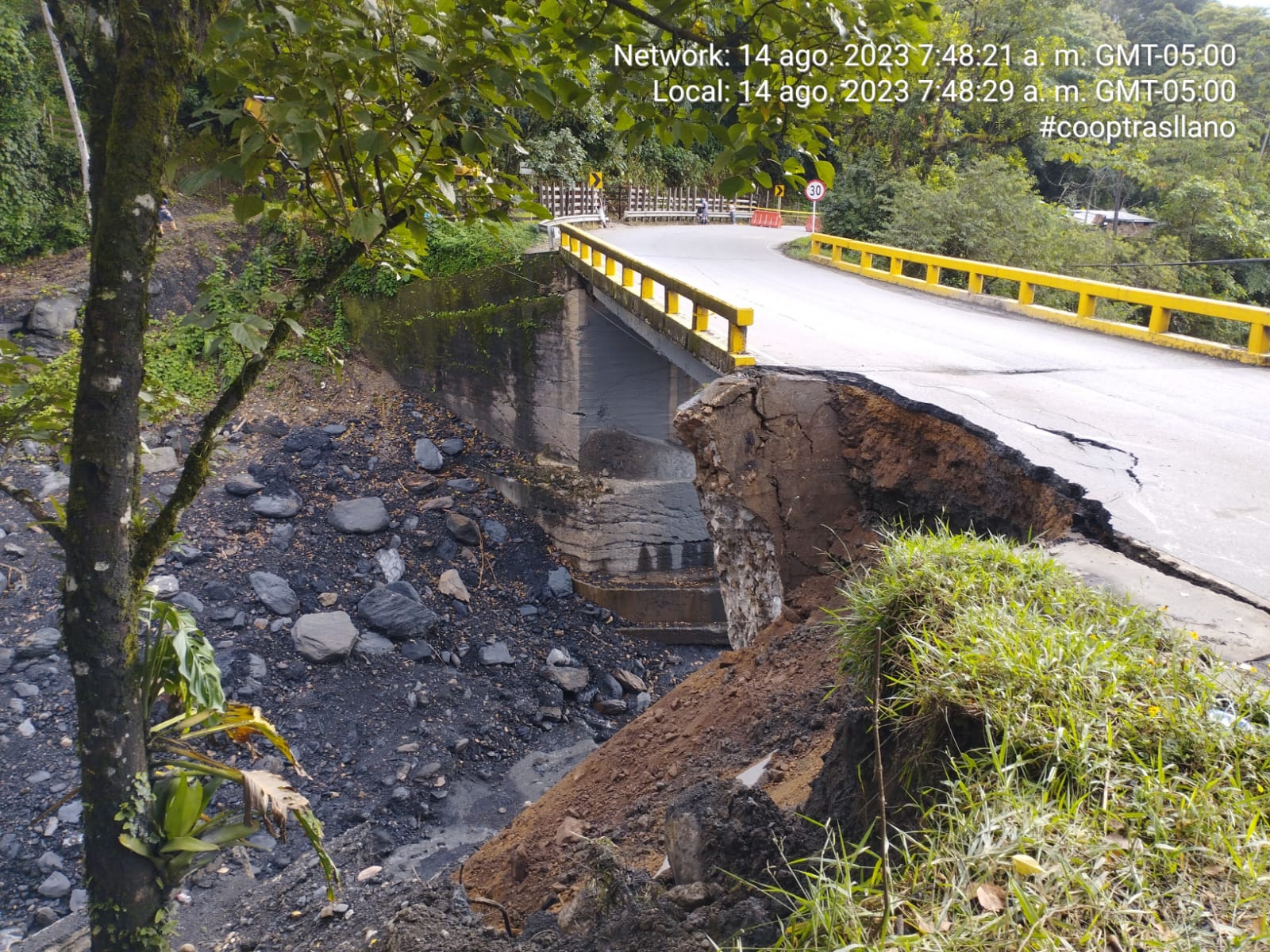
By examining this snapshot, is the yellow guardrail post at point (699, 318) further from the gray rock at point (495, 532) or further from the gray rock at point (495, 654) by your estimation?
the gray rock at point (495, 532)

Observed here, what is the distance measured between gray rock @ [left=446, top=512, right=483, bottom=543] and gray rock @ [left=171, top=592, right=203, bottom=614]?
3.59 metres

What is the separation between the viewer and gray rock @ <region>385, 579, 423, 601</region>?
1140 centimetres

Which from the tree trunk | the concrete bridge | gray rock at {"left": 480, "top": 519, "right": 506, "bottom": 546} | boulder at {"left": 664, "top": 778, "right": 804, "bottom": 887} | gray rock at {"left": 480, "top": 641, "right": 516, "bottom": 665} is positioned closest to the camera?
boulder at {"left": 664, "top": 778, "right": 804, "bottom": 887}

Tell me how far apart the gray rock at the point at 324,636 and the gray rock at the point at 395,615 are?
1.16 feet

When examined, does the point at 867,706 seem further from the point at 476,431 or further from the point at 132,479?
the point at 476,431

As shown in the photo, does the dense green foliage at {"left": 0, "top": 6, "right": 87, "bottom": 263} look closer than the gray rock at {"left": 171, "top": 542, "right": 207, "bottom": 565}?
No

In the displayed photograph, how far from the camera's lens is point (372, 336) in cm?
1655

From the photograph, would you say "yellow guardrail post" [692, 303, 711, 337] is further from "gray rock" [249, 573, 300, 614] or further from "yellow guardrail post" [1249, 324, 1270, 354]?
"gray rock" [249, 573, 300, 614]

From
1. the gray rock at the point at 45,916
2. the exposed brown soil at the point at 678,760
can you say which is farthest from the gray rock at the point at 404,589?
the exposed brown soil at the point at 678,760

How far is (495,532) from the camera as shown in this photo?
13336mm

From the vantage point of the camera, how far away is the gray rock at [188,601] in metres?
10.3

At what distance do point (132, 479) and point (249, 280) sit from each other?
15148mm

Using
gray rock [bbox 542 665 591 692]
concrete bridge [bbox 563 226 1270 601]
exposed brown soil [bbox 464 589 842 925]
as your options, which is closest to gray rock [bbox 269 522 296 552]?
gray rock [bbox 542 665 591 692]

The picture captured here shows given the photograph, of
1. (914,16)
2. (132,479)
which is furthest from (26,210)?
(914,16)
